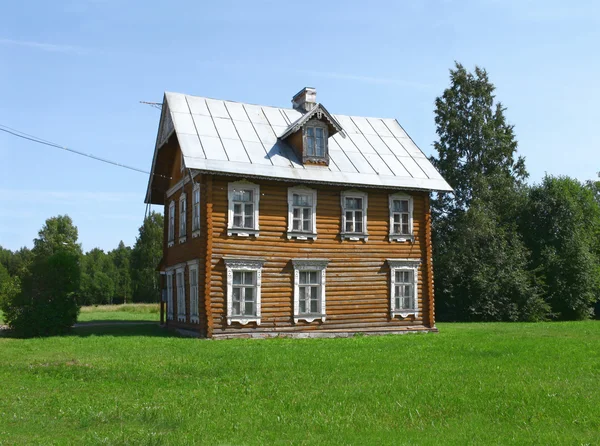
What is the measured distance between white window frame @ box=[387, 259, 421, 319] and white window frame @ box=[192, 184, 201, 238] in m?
7.92

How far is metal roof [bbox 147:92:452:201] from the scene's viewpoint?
2377 centimetres

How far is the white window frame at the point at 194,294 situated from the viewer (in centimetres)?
2384

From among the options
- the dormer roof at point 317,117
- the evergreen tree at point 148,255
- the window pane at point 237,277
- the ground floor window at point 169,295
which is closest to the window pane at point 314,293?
the window pane at point 237,277

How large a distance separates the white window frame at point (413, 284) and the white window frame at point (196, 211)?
7.92 meters

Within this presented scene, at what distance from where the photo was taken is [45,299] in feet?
79.2

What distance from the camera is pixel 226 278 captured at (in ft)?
75.0

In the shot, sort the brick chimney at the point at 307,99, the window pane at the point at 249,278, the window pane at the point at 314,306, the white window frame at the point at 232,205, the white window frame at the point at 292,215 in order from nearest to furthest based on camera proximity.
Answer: the white window frame at the point at 232,205
the window pane at the point at 249,278
the white window frame at the point at 292,215
the window pane at the point at 314,306
the brick chimney at the point at 307,99

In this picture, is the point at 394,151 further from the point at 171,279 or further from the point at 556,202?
the point at 556,202

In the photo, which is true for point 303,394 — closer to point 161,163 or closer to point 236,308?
point 236,308

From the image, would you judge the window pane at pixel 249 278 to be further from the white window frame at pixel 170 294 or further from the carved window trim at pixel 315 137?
the white window frame at pixel 170 294

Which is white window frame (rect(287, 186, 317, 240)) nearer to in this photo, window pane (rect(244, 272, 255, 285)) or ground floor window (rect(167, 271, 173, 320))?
window pane (rect(244, 272, 255, 285))

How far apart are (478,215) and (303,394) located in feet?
93.5

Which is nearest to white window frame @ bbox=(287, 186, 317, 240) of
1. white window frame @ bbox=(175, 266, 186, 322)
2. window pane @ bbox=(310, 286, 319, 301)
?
window pane @ bbox=(310, 286, 319, 301)

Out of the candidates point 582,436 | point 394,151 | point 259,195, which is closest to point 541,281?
point 394,151
